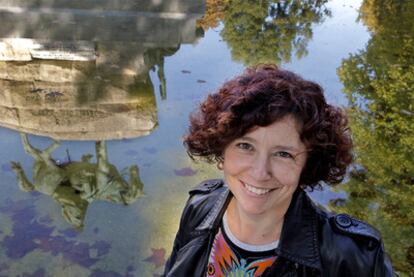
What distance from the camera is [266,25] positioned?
1140cm

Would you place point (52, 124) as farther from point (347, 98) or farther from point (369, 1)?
point (369, 1)

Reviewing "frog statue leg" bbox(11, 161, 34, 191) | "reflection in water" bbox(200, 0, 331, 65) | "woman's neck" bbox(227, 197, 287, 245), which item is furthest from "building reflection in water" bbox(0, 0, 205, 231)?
"woman's neck" bbox(227, 197, 287, 245)

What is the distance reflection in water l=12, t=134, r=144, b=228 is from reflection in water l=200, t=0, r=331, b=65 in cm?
487

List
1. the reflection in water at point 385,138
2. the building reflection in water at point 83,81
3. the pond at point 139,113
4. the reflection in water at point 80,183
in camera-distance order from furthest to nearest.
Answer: the building reflection in water at point 83,81 < the reflection in water at point 80,183 < the reflection in water at point 385,138 < the pond at point 139,113

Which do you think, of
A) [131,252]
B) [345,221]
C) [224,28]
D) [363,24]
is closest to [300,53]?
[224,28]

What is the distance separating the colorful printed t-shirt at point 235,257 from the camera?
1.75 m

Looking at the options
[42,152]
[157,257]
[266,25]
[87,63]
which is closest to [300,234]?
[157,257]

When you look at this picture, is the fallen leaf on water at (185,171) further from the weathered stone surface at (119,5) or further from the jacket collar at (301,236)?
the weathered stone surface at (119,5)

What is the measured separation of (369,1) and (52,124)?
11.8m

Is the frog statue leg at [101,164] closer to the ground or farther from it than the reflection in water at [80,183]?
farther from it

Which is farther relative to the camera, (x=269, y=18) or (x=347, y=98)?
(x=269, y=18)

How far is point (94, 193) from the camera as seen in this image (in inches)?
200

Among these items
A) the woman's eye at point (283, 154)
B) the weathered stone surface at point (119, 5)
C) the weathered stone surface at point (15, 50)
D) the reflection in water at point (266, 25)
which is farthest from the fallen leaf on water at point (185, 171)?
the weathered stone surface at point (119, 5)

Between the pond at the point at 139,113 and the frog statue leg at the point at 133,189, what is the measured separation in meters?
0.01
